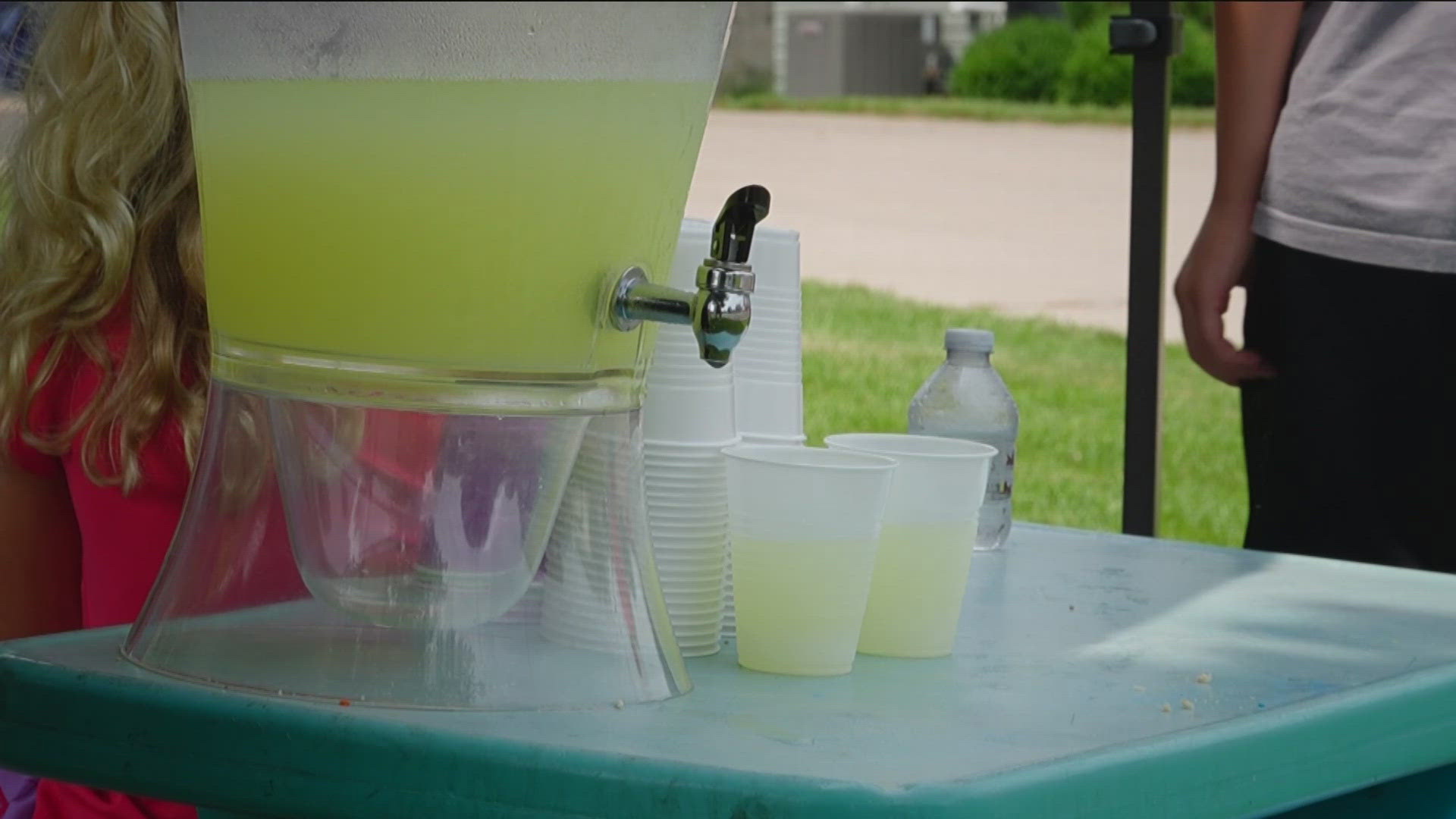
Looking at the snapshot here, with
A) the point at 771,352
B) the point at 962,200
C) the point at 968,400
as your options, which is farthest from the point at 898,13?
the point at 771,352

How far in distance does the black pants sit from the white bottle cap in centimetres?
64

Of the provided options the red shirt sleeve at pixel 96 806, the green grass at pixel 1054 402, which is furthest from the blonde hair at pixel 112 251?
the green grass at pixel 1054 402

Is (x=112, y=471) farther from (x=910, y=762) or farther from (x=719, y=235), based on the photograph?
(x=910, y=762)

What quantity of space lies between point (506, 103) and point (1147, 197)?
1919 millimetres

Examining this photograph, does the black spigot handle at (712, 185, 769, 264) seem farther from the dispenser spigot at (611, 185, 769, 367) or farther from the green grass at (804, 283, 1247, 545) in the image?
the green grass at (804, 283, 1247, 545)

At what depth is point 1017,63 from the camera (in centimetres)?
1373

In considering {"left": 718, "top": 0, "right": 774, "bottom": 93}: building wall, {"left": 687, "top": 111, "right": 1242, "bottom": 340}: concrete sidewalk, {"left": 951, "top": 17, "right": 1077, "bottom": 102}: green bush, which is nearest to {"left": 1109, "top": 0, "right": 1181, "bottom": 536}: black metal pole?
{"left": 687, "top": 111, "right": 1242, "bottom": 340}: concrete sidewalk

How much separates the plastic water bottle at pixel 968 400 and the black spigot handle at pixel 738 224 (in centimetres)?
68

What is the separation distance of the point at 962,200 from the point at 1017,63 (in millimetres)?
3737

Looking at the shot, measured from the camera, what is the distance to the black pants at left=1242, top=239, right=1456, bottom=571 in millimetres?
2197

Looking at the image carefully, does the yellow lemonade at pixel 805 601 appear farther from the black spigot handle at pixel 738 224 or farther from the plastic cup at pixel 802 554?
the black spigot handle at pixel 738 224

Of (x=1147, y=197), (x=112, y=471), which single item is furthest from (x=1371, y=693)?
(x=1147, y=197)

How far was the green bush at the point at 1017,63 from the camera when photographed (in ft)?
44.2

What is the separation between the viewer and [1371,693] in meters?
1.15
